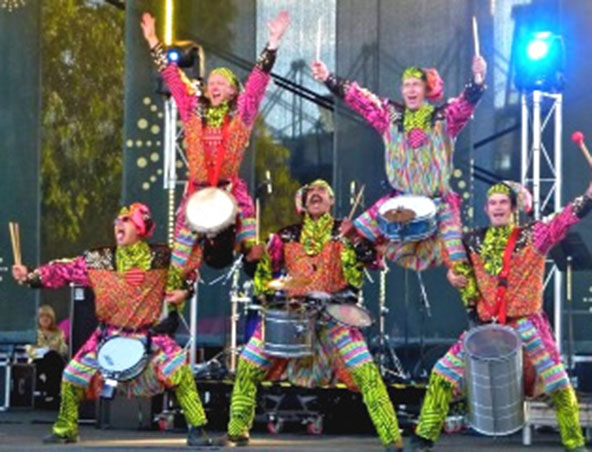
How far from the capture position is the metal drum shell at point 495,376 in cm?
874

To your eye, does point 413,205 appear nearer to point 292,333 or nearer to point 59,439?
point 292,333

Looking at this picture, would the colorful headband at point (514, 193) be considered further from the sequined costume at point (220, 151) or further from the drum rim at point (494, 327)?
the sequined costume at point (220, 151)

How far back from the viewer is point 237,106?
9609 millimetres

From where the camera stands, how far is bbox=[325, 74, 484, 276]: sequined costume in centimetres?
920

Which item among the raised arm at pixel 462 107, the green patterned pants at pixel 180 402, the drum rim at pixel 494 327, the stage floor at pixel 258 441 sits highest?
the raised arm at pixel 462 107

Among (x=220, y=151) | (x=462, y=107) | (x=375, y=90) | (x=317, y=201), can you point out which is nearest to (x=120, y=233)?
(x=220, y=151)

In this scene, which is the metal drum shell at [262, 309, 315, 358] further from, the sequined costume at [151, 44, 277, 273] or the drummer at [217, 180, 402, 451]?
the sequined costume at [151, 44, 277, 273]

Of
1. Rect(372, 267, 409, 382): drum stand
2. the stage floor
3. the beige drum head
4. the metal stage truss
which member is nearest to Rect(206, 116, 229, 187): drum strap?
the beige drum head

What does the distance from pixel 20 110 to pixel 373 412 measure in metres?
6.05

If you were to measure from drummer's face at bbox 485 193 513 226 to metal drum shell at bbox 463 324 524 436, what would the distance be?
23.4 inches

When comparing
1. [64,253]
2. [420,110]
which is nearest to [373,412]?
[420,110]

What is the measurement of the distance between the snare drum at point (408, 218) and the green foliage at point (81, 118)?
814 centimetres

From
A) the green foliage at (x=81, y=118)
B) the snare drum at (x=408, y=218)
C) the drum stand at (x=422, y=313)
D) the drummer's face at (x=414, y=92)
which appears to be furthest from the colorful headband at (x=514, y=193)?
the green foliage at (x=81, y=118)

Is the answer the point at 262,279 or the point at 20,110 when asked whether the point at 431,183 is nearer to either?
the point at 262,279
